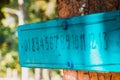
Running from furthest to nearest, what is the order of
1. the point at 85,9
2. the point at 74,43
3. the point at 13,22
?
1. the point at 13,22
2. the point at 85,9
3. the point at 74,43

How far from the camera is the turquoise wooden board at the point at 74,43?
59.1 inches

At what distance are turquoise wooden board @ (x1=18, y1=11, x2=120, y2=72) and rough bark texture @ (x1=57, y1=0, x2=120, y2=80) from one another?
5.1 inches

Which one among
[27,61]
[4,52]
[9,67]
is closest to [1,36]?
[4,52]

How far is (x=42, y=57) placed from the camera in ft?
6.22

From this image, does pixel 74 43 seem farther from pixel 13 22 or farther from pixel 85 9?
pixel 13 22

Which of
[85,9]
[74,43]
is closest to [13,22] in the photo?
[85,9]

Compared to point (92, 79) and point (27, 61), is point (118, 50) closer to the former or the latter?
point (92, 79)

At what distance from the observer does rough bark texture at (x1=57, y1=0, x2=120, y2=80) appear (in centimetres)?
172

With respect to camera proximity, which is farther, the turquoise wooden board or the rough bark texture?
the rough bark texture

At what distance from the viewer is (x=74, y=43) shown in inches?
66.7

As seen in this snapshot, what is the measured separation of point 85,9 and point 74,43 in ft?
0.74

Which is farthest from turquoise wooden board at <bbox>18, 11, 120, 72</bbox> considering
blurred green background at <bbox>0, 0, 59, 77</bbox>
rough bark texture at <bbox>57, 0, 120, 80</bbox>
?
blurred green background at <bbox>0, 0, 59, 77</bbox>

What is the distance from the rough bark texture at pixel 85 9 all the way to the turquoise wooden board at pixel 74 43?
13cm

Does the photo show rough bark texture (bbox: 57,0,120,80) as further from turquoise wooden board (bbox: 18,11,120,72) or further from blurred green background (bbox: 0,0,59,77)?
blurred green background (bbox: 0,0,59,77)
